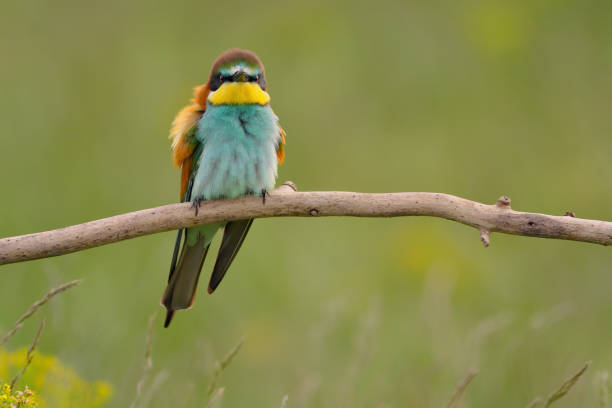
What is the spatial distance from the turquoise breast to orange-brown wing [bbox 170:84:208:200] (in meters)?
0.05

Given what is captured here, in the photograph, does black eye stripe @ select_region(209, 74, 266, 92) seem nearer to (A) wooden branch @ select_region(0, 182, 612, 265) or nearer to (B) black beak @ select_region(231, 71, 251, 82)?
(B) black beak @ select_region(231, 71, 251, 82)

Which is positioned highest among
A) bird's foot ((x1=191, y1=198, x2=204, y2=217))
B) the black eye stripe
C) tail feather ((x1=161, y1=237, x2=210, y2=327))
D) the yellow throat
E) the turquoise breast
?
the black eye stripe

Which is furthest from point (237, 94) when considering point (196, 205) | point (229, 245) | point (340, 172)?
point (340, 172)

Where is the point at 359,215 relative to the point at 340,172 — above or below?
below

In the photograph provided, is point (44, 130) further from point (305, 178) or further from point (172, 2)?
point (172, 2)

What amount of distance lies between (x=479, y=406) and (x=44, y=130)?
10.3ft

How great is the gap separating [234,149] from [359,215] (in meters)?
0.79

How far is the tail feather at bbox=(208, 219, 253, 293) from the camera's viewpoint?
9.47 feet

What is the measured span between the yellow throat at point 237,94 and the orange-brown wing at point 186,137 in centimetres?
11

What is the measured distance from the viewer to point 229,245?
2.90 metres

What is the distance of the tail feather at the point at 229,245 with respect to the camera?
9.47ft

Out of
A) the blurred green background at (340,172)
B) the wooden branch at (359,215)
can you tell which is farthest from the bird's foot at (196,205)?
the blurred green background at (340,172)

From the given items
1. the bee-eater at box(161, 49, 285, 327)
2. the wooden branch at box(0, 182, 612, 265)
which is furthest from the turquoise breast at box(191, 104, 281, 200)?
the wooden branch at box(0, 182, 612, 265)

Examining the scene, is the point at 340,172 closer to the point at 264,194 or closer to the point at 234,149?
the point at 234,149
